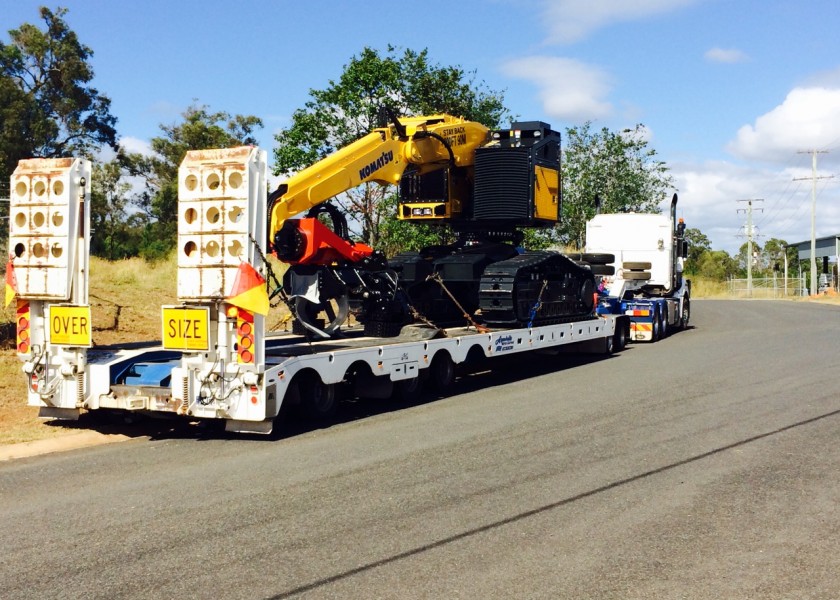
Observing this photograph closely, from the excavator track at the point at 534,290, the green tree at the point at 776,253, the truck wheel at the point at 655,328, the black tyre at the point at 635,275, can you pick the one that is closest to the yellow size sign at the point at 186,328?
the excavator track at the point at 534,290

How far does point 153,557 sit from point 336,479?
87.5 inches

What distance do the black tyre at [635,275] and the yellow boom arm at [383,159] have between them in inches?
392

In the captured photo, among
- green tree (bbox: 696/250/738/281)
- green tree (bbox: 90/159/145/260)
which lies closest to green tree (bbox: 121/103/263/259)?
green tree (bbox: 90/159/145/260)

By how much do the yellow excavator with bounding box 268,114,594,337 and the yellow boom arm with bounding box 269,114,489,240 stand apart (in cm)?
2

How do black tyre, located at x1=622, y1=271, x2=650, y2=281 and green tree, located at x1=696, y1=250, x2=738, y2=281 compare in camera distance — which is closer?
black tyre, located at x1=622, y1=271, x2=650, y2=281

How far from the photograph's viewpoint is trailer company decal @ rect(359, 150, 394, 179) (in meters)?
12.6

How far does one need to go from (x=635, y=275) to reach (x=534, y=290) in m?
10.1

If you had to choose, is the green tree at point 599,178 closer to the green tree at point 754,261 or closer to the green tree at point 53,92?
the green tree at point 53,92

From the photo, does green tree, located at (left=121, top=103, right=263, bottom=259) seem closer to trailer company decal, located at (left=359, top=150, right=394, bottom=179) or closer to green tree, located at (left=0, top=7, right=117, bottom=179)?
green tree, located at (left=0, top=7, right=117, bottom=179)

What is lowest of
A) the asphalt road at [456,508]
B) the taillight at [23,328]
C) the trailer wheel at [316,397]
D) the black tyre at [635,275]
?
the asphalt road at [456,508]

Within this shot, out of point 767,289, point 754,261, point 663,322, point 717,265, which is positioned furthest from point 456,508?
point 754,261

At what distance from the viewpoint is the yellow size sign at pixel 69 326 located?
973 centimetres

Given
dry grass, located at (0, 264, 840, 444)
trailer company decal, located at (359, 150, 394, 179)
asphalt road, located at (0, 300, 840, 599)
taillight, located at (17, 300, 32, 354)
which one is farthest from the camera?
trailer company decal, located at (359, 150, 394, 179)

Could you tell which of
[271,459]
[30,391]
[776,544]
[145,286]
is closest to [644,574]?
[776,544]
